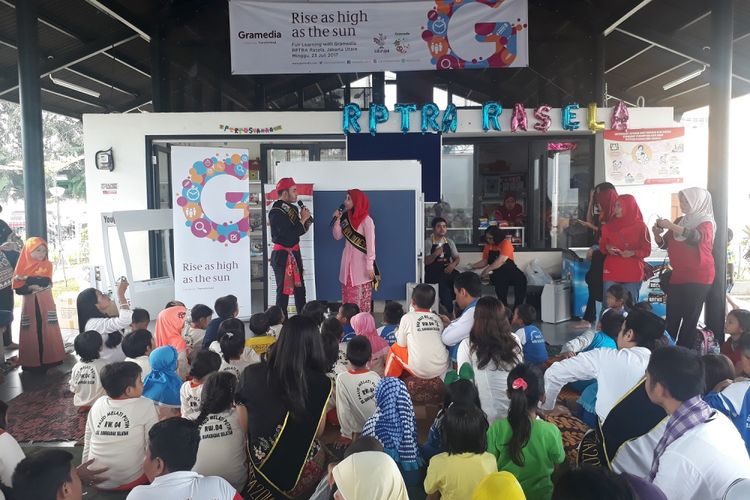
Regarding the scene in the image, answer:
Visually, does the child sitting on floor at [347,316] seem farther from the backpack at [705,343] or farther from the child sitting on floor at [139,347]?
the backpack at [705,343]

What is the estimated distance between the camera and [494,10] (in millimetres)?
6250

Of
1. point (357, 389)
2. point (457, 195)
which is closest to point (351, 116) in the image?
point (457, 195)

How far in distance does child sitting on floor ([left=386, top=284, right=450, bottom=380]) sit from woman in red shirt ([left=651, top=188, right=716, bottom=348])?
218 cm

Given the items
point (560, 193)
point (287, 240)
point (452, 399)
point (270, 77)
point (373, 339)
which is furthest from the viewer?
point (270, 77)

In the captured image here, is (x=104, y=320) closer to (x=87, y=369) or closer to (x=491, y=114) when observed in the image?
(x=87, y=369)

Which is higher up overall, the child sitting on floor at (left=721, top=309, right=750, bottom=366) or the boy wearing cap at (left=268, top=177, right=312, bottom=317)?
the boy wearing cap at (left=268, top=177, right=312, bottom=317)

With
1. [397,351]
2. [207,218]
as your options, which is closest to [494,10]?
[207,218]

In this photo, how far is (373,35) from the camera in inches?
245

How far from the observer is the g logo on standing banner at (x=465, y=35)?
6254mm

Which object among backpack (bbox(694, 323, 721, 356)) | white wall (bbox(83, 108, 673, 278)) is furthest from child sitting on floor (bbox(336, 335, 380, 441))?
white wall (bbox(83, 108, 673, 278))

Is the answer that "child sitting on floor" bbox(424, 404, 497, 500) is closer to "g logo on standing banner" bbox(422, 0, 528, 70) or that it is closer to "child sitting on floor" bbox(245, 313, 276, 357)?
"child sitting on floor" bbox(245, 313, 276, 357)

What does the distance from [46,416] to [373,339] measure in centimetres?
221

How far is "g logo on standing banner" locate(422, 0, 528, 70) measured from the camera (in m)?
6.25

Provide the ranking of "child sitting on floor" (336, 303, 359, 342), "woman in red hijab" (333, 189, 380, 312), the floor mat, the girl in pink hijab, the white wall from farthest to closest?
1. the white wall
2. "woman in red hijab" (333, 189, 380, 312)
3. "child sitting on floor" (336, 303, 359, 342)
4. the girl in pink hijab
5. the floor mat
